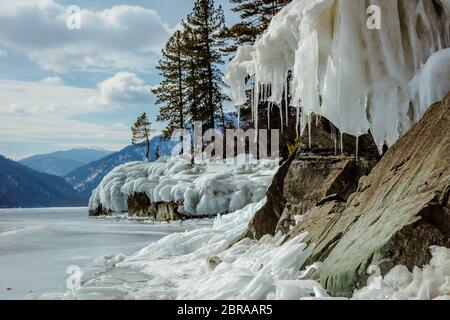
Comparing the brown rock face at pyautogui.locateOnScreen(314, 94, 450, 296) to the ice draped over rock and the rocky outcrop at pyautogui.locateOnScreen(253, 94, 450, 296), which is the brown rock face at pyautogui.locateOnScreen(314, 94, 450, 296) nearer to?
the rocky outcrop at pyautogui.locateOnScreen(253, 94, 450, 296)

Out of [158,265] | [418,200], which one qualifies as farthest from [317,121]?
[418,200]

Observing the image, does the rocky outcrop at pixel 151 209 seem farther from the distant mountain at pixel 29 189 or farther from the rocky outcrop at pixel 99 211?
the distant mountain at pixel 29 189

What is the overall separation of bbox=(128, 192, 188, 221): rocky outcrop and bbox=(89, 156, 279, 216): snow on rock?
0.94 ft

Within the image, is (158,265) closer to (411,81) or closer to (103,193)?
(411,81)

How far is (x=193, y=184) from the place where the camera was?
71.2 feet

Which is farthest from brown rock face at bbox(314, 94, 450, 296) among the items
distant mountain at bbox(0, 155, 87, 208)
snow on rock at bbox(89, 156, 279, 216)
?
distant mountain at bbox(0, 155, 87, 208)

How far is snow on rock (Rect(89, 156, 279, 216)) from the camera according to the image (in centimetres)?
1991

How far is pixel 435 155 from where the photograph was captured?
4410 mm

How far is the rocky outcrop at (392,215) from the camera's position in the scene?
3791mm

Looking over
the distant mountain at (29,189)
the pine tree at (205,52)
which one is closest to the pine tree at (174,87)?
the pine tree at (205,52)

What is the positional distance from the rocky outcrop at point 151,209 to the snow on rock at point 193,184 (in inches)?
11.2

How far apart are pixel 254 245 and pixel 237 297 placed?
127 inches

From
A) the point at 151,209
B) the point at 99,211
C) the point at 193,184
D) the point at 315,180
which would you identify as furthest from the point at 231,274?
the point at 99,211

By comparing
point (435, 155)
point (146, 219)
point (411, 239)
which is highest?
point (435, 155)
